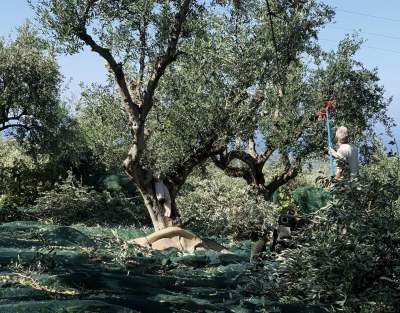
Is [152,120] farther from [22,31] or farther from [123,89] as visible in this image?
[22,31]

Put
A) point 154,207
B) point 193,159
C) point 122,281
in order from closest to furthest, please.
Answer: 1. point 122,281
2. point 154,207
3. point 193,159

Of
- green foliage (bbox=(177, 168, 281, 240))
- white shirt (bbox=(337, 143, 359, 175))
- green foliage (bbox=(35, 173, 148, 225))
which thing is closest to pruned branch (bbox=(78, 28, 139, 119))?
green foliage (bbox=(177, 168, 281, 240))

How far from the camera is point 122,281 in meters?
5.88

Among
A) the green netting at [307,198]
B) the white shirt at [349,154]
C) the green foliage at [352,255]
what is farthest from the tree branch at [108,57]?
the green netting at [307,198]

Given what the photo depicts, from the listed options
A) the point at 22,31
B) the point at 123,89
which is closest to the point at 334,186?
the point at 123,89

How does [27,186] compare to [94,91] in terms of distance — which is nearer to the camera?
[94,91]

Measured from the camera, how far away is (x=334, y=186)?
605 centimetres

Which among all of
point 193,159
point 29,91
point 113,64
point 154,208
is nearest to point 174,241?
point 154,208

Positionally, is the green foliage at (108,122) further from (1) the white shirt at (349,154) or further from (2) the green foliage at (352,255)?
(2) the green foliage at (352,255)

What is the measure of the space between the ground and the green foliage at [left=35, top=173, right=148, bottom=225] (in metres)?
7.13

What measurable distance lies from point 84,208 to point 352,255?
459 inches

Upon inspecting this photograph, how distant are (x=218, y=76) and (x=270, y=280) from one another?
941cm

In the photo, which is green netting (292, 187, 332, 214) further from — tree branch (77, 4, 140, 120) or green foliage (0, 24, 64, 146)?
green foliage (0, 24, 64, 146)

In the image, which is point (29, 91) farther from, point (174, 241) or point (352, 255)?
point (352, 255)
